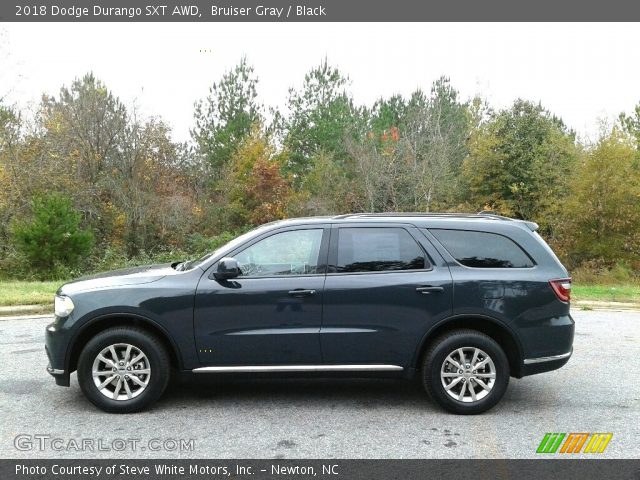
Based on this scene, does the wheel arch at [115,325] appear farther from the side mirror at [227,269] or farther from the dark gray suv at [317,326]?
the side mirror at [227,269]

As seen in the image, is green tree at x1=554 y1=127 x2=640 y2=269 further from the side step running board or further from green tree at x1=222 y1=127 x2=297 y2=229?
the side step running board

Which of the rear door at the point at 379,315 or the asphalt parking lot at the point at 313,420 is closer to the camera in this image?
the asphalt parking lot at the point at 313,420

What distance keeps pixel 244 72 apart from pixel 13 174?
16.8 m

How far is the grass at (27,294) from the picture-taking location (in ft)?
31.8

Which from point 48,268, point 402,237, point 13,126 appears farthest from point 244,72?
point 402,237

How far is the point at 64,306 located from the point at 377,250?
2846mm

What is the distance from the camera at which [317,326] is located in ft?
15.8

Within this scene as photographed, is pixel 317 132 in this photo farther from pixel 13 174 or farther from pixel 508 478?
pixel 508 478

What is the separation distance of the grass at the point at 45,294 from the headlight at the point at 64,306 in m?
5.48

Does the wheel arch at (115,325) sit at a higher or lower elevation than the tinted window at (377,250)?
lower

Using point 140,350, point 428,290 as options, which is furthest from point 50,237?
point 428,290

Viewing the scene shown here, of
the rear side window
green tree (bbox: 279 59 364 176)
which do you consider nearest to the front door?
the rear side window

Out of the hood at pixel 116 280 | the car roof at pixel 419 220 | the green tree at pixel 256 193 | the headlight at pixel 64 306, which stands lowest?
the headlight at pixel 64 306

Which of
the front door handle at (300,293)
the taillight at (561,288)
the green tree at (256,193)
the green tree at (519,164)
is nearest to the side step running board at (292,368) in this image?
the front door handle at (300,293)
